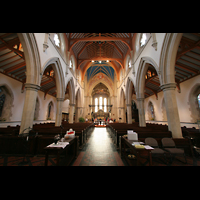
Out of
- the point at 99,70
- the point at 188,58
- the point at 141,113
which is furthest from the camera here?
the point at 99,70

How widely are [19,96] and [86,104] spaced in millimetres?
12475

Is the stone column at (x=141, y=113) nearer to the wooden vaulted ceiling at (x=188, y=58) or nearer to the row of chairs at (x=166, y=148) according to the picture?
the wooden vaulted ceiling at (x=188, y=58)

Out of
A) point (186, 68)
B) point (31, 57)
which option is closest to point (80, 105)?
point (31, 57)

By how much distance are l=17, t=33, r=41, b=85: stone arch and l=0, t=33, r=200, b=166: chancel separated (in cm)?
4

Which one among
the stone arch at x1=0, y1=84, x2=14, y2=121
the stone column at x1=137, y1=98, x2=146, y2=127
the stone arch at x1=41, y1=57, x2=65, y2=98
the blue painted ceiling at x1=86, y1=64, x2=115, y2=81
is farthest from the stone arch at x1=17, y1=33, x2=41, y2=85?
the blue painted ceiling at x1=86, y1=64, x2=115, y2=81

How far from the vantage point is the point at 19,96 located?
30.4ft

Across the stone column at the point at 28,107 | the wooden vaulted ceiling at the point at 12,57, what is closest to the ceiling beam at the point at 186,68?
the stone column at the point at 28,107

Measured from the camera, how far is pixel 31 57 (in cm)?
484

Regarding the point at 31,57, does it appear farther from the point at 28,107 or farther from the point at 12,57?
the point at 12,57

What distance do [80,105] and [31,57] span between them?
36.7 feet

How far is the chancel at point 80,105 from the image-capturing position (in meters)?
3.20
